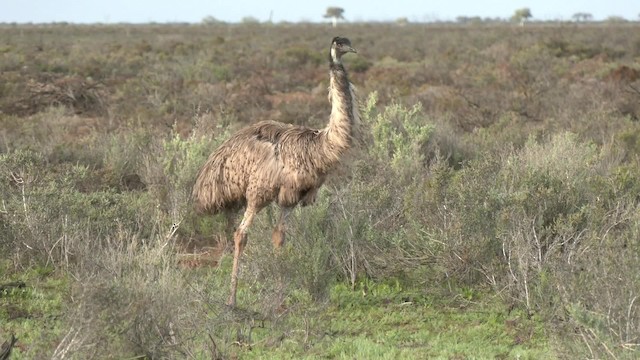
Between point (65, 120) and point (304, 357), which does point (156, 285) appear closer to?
point (304, 357)

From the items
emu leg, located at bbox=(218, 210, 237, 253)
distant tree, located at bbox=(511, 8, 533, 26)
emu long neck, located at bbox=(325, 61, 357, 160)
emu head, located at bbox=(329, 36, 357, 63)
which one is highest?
emu head, located at bbox=(329, 36, 357, 63)

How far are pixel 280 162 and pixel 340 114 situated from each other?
58 cm

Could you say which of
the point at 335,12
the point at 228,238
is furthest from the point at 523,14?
the point at 228,238

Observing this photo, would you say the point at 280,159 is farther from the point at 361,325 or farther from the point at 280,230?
the point at 361,325

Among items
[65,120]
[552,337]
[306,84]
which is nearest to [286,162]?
[552,337]

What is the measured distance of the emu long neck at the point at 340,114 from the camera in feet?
21.9

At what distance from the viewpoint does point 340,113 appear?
22.0 ft

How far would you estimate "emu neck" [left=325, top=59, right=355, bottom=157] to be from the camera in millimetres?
6684

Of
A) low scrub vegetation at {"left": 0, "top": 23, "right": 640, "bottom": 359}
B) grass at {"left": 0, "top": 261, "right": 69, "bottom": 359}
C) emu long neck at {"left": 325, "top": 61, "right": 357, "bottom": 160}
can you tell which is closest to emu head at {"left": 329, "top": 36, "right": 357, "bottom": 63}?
emu long neck at {"left": 325, "top": 61, "right": 357, "bottom": 160}

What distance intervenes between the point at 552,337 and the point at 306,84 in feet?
60.0

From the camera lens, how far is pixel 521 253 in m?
6.53

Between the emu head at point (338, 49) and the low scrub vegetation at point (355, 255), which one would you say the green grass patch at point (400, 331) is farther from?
the emu head at point (338, 49)

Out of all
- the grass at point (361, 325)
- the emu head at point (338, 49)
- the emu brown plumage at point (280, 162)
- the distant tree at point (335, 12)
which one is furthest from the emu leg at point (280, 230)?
the distant tree at point (335, 12)

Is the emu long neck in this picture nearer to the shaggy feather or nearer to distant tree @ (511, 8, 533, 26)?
the shaggy feather
